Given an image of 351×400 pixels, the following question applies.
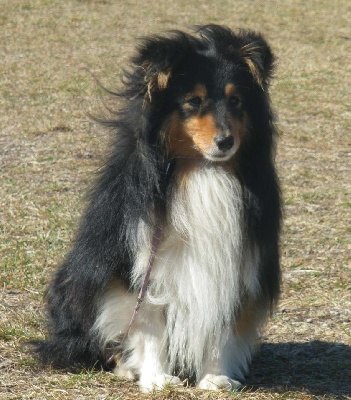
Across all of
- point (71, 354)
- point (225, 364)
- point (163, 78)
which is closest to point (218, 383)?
point (225, 364)

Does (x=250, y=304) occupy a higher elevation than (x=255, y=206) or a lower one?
lower

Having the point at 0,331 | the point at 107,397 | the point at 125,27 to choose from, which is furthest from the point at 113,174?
the point at 125,27

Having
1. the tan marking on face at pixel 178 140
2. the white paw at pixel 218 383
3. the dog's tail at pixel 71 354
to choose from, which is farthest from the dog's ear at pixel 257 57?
the dog's tail at pixel 71 354

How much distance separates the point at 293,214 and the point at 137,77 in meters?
3.34

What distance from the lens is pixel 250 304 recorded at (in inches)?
140

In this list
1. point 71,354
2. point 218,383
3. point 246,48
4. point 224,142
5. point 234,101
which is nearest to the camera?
point 224,142

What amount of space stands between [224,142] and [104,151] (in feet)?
2.49

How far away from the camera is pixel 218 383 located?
139 inches

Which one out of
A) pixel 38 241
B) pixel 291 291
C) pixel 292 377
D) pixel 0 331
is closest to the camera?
pixel 292 377

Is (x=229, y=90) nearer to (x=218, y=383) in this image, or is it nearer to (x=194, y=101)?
(x=194, y=101)

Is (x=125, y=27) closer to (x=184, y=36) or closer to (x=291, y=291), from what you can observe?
(x=291, y=291)

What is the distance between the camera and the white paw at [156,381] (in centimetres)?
349

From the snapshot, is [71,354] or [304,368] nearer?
[71,354]

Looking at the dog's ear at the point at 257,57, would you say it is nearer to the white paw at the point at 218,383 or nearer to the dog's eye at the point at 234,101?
the dog's eye at the point at 234,101
